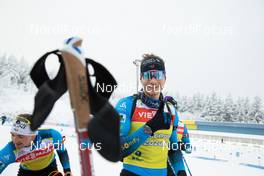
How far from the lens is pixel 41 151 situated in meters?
2.52

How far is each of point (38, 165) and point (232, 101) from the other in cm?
2308

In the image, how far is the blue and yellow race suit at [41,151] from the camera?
241cm

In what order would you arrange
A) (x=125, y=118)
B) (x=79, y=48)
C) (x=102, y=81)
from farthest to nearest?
1. (x=125, y=118)
2. (x=102, y=81)
3. (x=79, y=48)

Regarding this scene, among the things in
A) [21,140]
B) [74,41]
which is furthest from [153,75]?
[21,140]

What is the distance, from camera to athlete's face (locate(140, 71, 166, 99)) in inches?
68.3

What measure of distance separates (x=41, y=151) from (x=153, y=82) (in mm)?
1659

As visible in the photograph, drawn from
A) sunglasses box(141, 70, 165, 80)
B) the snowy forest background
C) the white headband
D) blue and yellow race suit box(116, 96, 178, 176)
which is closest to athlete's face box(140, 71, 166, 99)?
sunglasses box(141, 70, 165, 80)

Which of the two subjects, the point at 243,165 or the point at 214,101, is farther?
the point at 214,101

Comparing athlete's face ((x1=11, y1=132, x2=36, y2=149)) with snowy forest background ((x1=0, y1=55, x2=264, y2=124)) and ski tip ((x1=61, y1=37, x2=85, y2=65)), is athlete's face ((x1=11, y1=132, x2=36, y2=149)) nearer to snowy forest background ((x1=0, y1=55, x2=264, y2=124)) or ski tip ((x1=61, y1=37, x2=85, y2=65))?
ski tip ((x1=61, y1=37, x2=85, y2=65))

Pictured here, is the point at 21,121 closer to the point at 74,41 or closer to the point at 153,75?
the point at 153,75

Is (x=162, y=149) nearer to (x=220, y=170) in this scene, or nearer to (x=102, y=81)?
(x=102, y=81)

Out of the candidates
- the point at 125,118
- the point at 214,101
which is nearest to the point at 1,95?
the point at 214,101

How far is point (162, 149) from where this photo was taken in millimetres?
1781

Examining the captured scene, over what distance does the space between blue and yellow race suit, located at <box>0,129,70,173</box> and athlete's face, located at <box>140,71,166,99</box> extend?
1.32 meters
